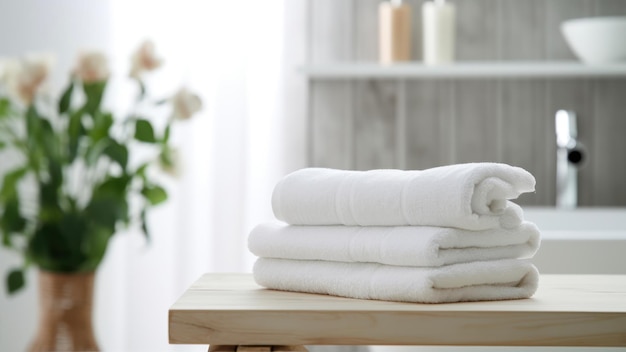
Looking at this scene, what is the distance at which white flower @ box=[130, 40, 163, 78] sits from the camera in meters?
1.61

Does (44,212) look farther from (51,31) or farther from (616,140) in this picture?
(616,140)

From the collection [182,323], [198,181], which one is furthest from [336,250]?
[198,181]

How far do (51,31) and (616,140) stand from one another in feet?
5.59

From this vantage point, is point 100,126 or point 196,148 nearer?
point 100,126

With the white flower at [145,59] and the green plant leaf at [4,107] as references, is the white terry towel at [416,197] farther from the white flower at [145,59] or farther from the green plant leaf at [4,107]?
the green plant leaf at [4,107]

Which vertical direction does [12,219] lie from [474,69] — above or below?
below

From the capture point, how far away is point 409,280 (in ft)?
2.76

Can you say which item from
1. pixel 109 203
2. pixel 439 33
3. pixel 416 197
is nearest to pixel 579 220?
pixel 439 33

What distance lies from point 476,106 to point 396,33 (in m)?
0.35

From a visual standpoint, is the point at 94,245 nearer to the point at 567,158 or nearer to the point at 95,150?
the point at 95,150

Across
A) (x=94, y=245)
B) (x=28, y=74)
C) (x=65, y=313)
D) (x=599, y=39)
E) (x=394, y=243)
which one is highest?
(x=599, y=39)

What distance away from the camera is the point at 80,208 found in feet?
5.54

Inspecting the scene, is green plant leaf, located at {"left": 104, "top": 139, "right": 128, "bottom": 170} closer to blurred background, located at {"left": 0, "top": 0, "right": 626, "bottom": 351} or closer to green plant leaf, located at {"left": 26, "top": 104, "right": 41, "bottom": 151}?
green plant leaf, located at {"left": 26, "top": 104, "right": 41, "bottom": 151}

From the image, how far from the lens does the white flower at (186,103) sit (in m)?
1.68
